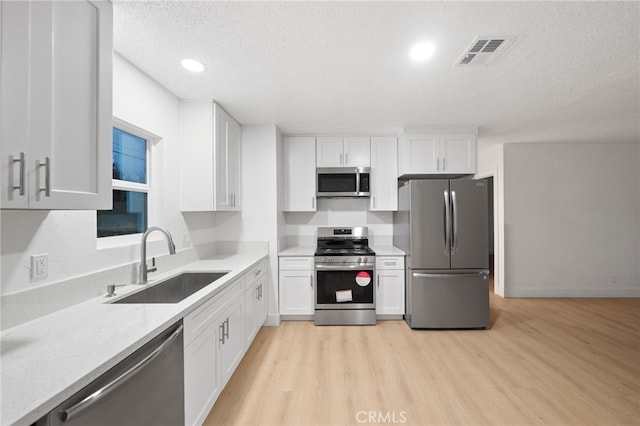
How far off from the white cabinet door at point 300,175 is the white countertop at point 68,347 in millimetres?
2230

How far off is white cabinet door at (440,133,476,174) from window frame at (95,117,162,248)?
3.17 metres

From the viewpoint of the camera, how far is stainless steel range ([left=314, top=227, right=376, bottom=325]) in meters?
3.39

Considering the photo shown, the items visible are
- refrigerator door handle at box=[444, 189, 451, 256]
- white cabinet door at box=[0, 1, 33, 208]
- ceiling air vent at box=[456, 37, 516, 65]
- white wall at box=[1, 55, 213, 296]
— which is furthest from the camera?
refrigerator door handle at box=[444, 189, 451, 256]

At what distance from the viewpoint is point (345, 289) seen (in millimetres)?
3416

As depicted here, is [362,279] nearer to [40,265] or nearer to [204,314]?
[204,314]

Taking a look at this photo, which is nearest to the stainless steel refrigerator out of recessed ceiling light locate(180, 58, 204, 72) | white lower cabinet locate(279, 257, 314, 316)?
white lower cabinet locate(279, 257, 314, 316)

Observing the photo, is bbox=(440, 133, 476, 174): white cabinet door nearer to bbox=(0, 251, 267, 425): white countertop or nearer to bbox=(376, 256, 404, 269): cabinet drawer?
bbox=(376, 256, 404, 269): cabinet drawer

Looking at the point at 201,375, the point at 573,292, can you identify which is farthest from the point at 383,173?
the point at 573,292

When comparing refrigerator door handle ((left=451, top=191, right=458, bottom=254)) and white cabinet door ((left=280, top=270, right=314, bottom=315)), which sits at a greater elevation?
refrigerator door handle ((left=451, top=191, right=458, bottom=254))

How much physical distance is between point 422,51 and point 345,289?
8.40ft

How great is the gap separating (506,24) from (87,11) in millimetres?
2119

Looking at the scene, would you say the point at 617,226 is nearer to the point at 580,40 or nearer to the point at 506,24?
the point at 580,40

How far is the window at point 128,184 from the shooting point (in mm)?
1980

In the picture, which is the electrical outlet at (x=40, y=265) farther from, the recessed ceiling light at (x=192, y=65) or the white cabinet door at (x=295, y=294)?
the white cabinet door at (x=295, y=294)
